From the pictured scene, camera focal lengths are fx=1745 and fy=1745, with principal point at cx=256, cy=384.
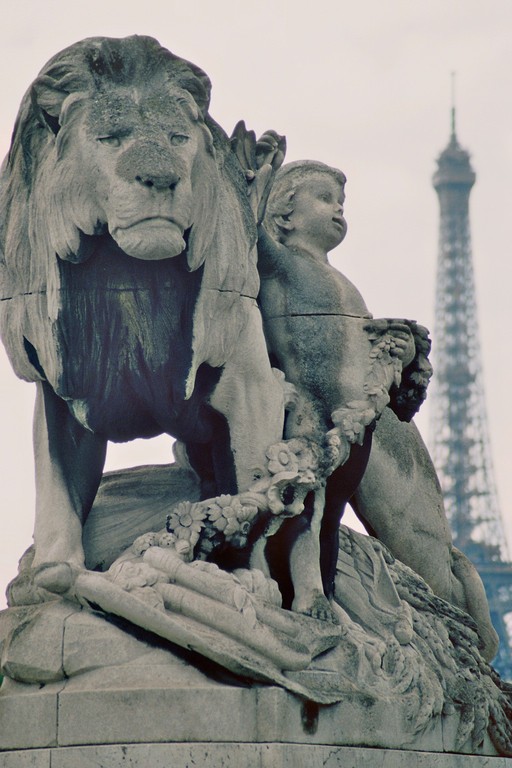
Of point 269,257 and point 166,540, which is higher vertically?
point 269,257

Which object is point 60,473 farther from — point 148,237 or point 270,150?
point 270,150

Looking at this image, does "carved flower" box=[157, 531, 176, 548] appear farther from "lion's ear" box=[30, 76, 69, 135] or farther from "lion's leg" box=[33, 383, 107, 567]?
"lion's ear" box=[30, 76, 69, 135]

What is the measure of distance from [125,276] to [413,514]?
3.12 meters

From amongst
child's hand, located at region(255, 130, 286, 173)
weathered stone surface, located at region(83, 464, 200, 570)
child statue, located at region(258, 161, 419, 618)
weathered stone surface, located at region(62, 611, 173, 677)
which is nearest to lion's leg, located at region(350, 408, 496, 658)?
child statue, located at region(258, 161, 419, 618)

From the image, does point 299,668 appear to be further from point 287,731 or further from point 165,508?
point 165,508

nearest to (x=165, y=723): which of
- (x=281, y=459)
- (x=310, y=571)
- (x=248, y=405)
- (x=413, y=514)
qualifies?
(x=310, y=571)

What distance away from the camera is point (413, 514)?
11953 millimetres

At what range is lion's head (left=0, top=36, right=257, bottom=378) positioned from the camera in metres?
9.65

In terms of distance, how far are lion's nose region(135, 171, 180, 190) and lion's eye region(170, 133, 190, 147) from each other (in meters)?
0.26

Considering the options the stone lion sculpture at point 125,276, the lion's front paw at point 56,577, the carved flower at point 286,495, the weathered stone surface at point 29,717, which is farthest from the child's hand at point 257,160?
the weathered stone surface at point 29,717

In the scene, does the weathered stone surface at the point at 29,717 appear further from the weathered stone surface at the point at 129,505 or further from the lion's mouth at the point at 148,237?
the lion's mouth at the point at 148,237

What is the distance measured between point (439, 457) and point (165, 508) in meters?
70.5

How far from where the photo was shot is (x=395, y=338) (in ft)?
35.9

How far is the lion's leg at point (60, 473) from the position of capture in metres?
10.1
